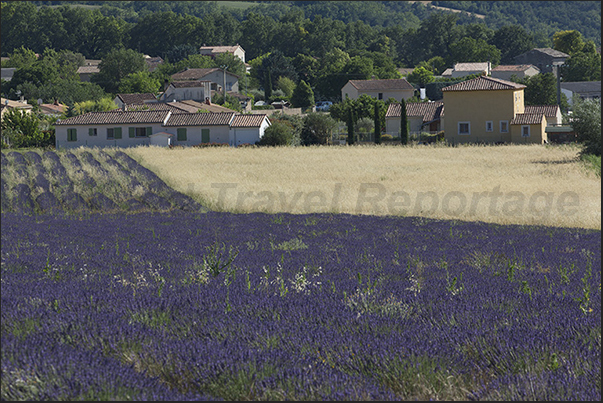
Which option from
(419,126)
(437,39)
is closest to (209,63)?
(437,39)

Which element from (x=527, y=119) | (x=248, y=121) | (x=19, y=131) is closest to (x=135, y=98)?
(x=248, y=121)

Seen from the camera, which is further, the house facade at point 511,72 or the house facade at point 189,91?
the house facade at point 511,72

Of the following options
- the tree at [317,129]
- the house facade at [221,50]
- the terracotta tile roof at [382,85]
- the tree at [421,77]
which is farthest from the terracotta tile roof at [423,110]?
the house facade at [221,50]

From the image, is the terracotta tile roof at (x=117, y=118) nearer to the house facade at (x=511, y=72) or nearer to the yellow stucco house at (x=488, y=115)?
the yellow stucco house at (x=488, y=115)

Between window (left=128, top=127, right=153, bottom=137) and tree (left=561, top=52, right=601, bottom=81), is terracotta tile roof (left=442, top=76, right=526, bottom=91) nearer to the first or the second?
window (left=128, top=127, right=153, bottom=137)

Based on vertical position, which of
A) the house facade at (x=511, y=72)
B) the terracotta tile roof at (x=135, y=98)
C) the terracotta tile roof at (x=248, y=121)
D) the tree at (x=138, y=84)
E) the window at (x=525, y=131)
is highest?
the house facade at (x=511, y=72)

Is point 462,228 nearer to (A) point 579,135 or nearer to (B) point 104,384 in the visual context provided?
(B) point 104,384

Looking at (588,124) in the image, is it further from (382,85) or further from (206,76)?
(206,76)

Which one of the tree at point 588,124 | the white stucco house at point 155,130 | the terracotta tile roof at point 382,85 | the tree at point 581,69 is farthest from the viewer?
the tree at point 581,69
